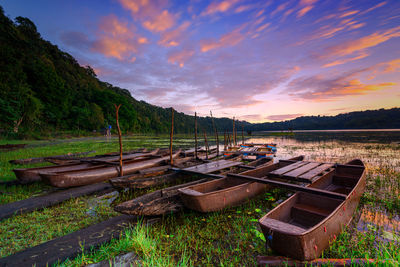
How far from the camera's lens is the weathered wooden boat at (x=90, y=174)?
5.50m

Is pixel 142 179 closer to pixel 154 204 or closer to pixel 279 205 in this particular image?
pixel 154 204

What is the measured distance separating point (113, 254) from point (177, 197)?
1902 millimetres

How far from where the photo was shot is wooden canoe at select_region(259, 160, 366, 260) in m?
2.45

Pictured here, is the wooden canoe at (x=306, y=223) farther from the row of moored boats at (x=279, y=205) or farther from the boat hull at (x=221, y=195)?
the boat hull at (x=221, y=195)

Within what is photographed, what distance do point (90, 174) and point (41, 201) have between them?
6.26ft

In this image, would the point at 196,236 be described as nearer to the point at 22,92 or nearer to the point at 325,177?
the point at 325,177

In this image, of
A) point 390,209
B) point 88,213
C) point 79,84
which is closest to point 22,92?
Result: point 79,84

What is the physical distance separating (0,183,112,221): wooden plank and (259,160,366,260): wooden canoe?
621cm

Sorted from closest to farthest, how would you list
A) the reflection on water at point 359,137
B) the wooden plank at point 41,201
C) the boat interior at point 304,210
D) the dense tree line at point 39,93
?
the boat interior at point 304,210
the wooden plank at point 41,201
the dense tree line at point 39,93
the reflection on water at point 359,137

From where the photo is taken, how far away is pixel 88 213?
470cm

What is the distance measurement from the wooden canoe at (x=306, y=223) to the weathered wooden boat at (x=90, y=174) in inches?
266

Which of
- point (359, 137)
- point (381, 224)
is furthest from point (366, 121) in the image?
point (381, 224)

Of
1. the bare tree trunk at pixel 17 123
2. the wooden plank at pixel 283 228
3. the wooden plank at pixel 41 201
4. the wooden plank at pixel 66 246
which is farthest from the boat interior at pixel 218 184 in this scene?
the bare tree trunk at pixel 17 123

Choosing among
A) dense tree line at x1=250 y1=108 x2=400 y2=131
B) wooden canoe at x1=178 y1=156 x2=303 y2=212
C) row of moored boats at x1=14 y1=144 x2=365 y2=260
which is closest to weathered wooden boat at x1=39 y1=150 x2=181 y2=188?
row of moored boats at x1=14 y1=144 x2=365 y2=260
